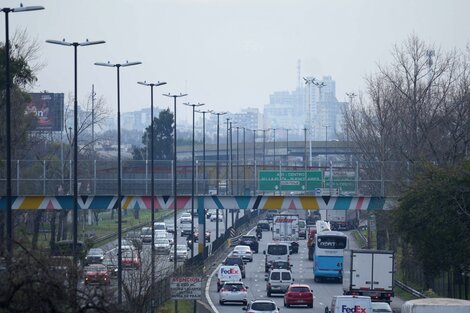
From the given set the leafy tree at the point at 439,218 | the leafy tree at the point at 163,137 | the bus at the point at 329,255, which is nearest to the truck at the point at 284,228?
the bus at the point at 329,255

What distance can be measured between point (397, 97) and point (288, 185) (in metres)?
15.3

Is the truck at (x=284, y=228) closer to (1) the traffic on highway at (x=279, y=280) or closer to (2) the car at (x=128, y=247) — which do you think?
(1) the traffic on highway at (x=279, y=280)

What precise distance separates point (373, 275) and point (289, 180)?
13293 millimetres

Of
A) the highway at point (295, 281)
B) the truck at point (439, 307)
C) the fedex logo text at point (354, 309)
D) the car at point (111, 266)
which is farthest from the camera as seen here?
the highway at point (295, 281)

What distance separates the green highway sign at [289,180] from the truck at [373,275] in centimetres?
1207

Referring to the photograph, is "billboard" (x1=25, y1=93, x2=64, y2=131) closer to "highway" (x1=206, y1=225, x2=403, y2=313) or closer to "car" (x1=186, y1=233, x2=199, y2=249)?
"car" (x1=186, y1=233, x2=199, y2=249)

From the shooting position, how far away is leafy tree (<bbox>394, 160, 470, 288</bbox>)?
44406mm

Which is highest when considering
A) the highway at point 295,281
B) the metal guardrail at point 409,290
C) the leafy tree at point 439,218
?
the leafy tree at point 439,218

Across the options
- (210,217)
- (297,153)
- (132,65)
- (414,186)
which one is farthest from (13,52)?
(297,153)

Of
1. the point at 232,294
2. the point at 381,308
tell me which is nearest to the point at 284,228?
the point at 232,294

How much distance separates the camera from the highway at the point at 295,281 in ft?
160

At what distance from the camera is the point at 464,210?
144ft

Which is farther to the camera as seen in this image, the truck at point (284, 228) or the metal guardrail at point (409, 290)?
the truck at point (284, 228)

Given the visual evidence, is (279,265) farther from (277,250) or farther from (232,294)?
(232,294)
